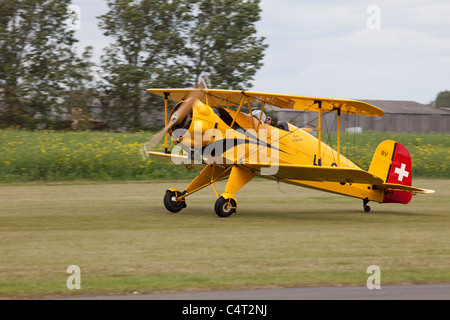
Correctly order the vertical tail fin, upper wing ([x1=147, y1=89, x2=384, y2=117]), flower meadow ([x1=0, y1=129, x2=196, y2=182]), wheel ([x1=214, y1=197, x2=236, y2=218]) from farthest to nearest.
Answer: flower meadow ([x1=0, y1=129, x2=196, y2=182]) → the vertical tail fin → wheel ([x1=214, y1=197, x2=236, y2=218]) → upper wing ([x1=147, y1=89, x2=384, y2=117])

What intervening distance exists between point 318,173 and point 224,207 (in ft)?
6.53

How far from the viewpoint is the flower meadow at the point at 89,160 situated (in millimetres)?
21234

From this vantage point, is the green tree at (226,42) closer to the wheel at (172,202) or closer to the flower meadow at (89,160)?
the flower meadow at (89,160)

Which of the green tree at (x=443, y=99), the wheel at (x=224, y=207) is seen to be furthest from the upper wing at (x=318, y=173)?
the green tree at (x=443, y=99)

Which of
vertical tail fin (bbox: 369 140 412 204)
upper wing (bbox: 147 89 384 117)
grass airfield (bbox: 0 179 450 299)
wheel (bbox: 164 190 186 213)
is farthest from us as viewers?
A: vertical tail fin (bbox: 369 140 412 204)

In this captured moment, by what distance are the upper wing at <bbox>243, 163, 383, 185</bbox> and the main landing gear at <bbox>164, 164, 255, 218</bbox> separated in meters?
0.33

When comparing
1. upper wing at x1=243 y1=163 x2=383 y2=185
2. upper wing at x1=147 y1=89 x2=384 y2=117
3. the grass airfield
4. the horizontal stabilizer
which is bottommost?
the grass airfield

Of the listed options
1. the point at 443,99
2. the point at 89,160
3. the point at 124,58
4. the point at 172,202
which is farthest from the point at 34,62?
the point at 443,99

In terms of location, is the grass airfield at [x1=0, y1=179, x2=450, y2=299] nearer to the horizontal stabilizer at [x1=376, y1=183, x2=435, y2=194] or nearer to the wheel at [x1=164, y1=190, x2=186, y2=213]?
the wheel at [x1=164, y1=190, x2=186, y2=213]

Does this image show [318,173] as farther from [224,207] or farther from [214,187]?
[214,187]

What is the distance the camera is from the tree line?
3359cm

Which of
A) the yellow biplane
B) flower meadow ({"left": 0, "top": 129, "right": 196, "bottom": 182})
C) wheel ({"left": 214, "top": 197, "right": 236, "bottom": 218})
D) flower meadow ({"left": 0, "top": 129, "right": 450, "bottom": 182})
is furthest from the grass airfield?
flower meadow ({"left": 0, "top": 129, "right": 450, "bottom": 182})

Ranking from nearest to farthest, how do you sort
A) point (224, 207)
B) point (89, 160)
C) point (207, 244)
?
1. point (207, 244)
2. point (224, 207)
3. point (89, 160)

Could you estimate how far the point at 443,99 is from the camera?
95875 millimetres
